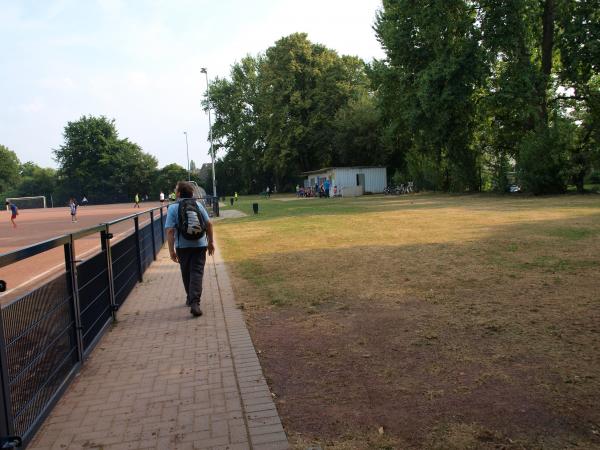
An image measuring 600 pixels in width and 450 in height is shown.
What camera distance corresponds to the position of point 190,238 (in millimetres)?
6238

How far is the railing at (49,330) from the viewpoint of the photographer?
9.48ft

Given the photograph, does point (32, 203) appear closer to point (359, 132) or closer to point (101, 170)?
point (101, 170)

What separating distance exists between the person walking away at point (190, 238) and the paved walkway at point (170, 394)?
0.39 metres

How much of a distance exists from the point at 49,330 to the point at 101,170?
90.5m

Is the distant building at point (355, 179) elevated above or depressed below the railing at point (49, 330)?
above

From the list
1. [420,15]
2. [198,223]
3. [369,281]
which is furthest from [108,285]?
[420,15]

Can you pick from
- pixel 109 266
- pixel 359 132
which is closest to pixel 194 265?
pixel 109 266

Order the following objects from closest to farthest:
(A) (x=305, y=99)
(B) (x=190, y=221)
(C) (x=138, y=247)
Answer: (B) (x=190, y=221), (C) (x=138, y=247), (A) (x=305, y=99)

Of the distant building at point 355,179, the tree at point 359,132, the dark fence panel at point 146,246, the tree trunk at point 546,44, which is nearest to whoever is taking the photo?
the dark fence panel at point 146,246

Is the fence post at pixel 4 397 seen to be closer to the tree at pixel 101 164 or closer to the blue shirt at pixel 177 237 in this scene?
the blue shirt at pixel 177 237

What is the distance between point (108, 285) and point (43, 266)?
5.76 m

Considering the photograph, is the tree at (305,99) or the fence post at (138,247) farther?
the tree at (305,99)

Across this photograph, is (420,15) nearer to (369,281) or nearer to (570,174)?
(570,174)

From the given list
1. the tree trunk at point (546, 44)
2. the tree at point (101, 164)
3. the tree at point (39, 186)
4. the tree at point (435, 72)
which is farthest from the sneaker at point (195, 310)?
the tree at point (39, 186)
